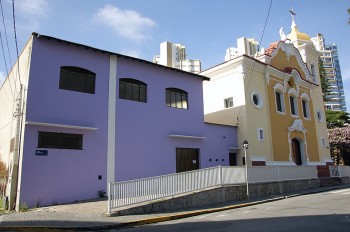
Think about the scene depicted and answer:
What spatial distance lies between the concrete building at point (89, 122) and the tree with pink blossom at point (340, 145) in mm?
22745

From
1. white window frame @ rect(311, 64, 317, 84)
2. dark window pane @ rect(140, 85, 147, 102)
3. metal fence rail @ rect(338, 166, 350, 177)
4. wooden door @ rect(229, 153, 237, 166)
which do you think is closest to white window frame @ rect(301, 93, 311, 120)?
white window frame @ rect(311, 64, 317, 84)

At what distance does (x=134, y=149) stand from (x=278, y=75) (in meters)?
15.3

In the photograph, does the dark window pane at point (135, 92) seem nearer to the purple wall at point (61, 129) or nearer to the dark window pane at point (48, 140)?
the purple wall at point (61, 129)

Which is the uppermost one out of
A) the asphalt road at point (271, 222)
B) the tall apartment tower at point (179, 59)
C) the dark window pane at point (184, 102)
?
the tall apartment tower at point (179, 59)

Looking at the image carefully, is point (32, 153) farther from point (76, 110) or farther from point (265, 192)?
point (265, 192)

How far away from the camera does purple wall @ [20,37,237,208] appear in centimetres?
1345

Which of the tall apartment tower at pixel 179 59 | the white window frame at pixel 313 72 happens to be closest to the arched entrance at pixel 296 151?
the white window frame at pixel 313 72

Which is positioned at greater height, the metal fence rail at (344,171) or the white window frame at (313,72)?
the white window frame at (313,72)

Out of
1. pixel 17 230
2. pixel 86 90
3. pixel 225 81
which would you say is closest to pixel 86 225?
pixel 17 230

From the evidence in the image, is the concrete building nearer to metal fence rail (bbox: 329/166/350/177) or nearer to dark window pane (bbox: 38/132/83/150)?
dark window pane (bbox: 38/132/83/150)

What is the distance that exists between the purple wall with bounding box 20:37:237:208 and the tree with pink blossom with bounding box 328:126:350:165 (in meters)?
22.9

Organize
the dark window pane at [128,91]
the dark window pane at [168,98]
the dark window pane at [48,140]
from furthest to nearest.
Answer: the dark window pane at [168,98]
the dark window pane at [128,91]
the dark window pane at [48,140]

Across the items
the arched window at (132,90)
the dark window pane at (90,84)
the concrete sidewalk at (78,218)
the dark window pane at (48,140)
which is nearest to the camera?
the concrete sidewalk at (78,218)

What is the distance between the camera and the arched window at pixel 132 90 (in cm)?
1689
